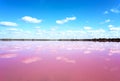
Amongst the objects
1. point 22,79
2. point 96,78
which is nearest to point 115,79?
point 96,78

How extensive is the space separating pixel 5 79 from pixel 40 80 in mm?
1415

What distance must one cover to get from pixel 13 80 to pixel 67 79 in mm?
2124

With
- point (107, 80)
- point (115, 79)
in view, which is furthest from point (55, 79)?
point (115, 79)

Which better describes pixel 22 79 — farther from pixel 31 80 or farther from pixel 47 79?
pixel 47 79

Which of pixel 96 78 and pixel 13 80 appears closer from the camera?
pixel 13 80

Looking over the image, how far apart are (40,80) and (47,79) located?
298 mm

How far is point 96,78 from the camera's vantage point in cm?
564

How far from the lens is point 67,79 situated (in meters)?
5.50

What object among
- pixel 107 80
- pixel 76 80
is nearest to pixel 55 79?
pixel 76 80

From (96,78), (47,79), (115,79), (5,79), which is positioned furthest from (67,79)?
(5,79)

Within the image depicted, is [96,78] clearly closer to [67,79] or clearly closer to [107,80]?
[107,80]

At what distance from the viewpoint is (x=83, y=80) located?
541 cm

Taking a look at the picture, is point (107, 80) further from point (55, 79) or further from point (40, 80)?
point (40, 80)

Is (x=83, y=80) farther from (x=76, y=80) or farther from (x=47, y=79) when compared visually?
(x=47, y=79)
